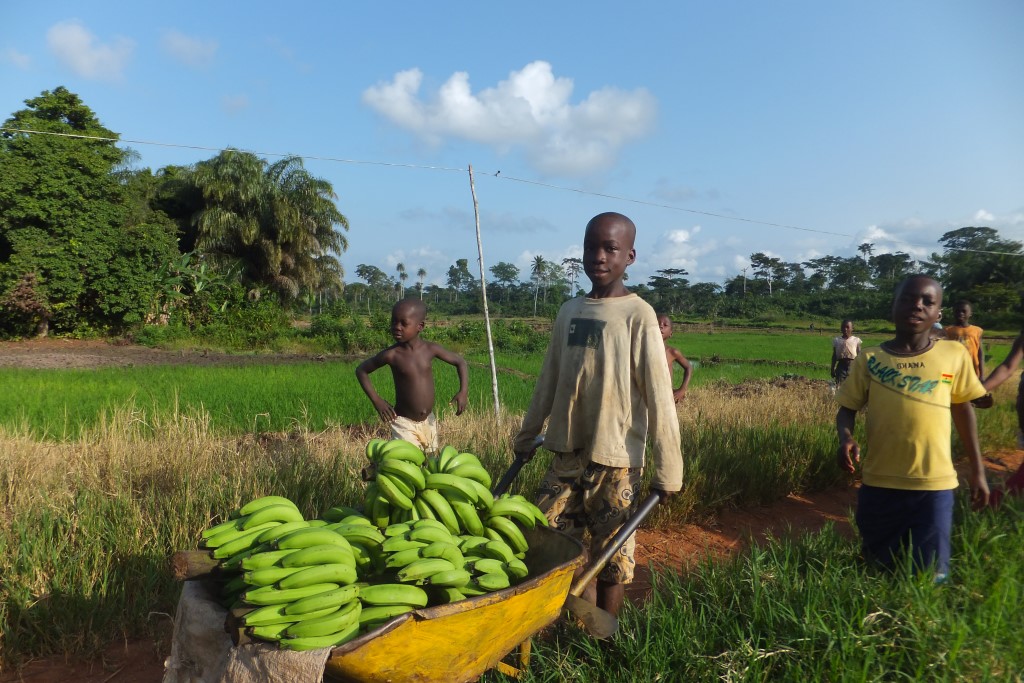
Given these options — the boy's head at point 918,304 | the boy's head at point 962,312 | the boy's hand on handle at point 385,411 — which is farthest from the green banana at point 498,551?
the boy's head at point 962,312

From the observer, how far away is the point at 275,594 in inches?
66.1

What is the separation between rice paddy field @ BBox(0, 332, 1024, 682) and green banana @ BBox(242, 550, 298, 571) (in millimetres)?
1128

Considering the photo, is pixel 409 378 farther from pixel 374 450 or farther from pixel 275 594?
pixel 275 594

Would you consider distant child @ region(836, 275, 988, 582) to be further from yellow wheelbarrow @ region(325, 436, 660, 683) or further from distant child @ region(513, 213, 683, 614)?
yellow wheelbarrow @ region(325, 436, 660, 683)

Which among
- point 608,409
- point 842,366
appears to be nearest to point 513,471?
point 608,409

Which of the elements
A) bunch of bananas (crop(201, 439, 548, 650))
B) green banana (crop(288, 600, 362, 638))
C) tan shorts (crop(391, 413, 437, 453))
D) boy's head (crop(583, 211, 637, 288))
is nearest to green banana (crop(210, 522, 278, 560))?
bunch of bananas (crop(201, 439, 548, 650))

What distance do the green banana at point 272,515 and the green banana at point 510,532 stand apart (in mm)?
663

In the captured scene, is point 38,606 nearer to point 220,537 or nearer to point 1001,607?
point 220,537

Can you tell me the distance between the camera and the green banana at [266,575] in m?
1.72

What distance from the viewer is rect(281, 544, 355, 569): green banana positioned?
178 cm

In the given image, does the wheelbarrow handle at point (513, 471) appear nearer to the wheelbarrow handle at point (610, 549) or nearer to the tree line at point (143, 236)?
the wheelbarrow handle at point (610, 549)

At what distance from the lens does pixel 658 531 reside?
5.04 m

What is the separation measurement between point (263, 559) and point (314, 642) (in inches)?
11.4

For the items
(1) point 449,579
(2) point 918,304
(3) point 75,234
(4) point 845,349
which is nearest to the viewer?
(1) point 449,579
